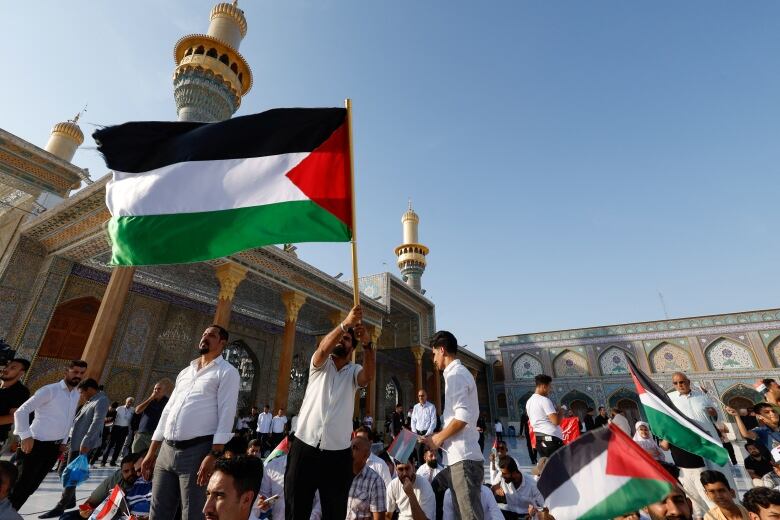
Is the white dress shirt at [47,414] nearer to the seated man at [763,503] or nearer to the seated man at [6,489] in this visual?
the seated man at [6,489]

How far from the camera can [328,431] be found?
205cm

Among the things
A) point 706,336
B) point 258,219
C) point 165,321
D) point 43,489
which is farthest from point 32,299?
point 706,336

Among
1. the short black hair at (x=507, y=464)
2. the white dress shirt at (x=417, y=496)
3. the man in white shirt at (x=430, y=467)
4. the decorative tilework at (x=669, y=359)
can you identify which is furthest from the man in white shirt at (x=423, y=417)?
the decorative tilework at (x=669, y=359)

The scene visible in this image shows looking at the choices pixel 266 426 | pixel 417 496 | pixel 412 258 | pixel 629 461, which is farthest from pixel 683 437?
pixel 412 258

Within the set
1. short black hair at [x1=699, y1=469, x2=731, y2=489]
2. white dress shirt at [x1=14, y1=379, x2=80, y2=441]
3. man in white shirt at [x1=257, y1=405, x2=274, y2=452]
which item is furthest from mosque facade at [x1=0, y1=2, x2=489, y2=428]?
short black hair at [x1=699, y1=469, x2=731, y2=489]

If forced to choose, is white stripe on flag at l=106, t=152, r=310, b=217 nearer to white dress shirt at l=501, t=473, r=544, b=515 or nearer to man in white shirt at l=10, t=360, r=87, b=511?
man in white shirt at l=10, t=360, r=87, b=511

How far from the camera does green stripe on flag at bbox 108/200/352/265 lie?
253 centimetres

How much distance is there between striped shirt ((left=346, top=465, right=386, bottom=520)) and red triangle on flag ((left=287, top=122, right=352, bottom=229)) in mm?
2049

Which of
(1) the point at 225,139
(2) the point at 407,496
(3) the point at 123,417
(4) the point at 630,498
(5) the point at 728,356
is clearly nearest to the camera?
(4) the point at 630,498

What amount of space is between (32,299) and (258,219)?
9348 millimetres

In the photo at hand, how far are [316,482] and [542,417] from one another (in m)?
2.93

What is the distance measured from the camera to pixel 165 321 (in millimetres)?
11125

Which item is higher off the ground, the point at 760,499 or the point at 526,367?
the point at 526,367

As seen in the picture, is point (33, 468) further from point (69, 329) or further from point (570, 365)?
point (570, 365)
